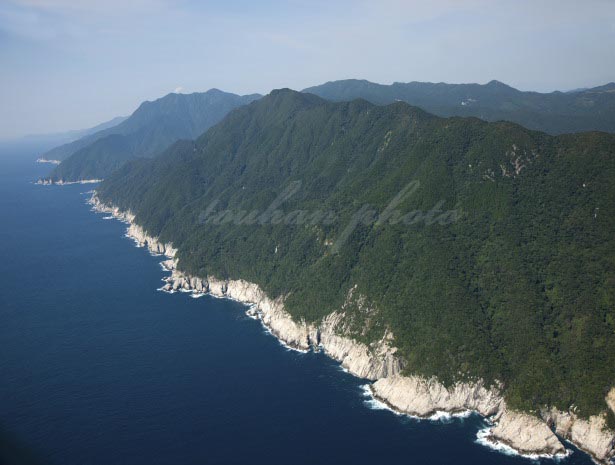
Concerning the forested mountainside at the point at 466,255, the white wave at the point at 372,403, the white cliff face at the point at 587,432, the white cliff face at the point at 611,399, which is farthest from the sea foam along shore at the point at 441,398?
the forested mountainside at the point at 466,255

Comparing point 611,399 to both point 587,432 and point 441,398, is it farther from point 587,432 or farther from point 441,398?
point 441,398

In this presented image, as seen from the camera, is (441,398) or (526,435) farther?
(441,398)

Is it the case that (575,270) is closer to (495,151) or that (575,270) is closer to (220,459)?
(495,151)

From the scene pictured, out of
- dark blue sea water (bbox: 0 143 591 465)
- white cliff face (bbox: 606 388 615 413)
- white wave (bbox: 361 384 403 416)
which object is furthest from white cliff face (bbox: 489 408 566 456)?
white wave (bbox: 361 384 403 416)

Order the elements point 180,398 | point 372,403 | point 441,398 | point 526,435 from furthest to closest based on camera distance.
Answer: point 180,398 < point 372,403 < point 441,398 < point 526,435

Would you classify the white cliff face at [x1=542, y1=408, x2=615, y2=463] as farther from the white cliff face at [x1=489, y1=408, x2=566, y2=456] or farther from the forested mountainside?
the white cliff face at [x1=489, y1=408, x2=566, y2=456]

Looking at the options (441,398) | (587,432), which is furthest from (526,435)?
(441,398)
